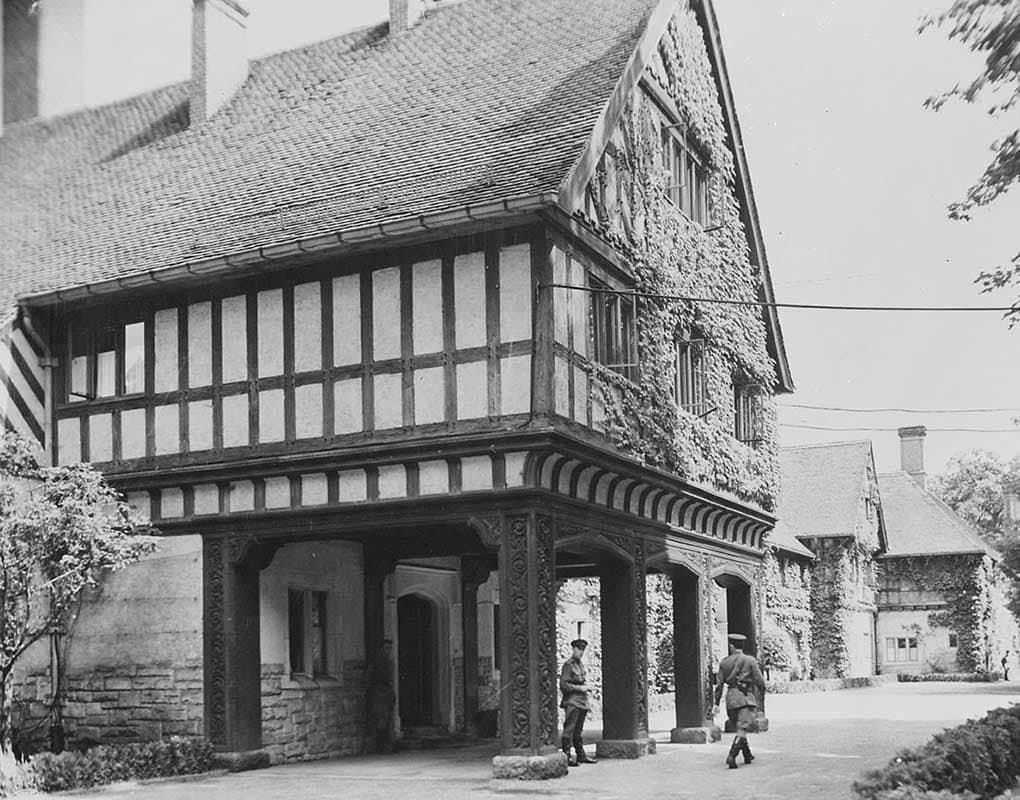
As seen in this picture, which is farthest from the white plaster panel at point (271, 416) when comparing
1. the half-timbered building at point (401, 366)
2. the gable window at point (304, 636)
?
the gable window at point (304, 636)

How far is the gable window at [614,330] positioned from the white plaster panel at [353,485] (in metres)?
3.34

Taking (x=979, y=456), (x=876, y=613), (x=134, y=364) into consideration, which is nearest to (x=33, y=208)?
(x=134, y=364)

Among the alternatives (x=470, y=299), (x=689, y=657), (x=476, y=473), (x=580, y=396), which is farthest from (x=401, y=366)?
(x=689, y=657)

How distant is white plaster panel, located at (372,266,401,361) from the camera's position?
1662 cm

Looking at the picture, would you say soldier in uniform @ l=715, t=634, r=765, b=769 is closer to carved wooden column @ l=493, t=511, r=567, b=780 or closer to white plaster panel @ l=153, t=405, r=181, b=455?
carved wooden column @ l=493, t=511, r=567, b=780

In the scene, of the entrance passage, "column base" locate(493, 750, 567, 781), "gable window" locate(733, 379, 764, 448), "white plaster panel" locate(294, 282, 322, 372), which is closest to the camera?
"column base" locate(493, 750, 567, 781)

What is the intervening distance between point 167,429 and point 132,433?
580 mm

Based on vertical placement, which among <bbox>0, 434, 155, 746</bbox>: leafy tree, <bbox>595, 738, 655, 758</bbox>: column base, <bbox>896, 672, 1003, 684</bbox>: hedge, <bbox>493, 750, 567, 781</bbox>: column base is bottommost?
<bbox>896, 672, 1003, 684</bbox>: hedge

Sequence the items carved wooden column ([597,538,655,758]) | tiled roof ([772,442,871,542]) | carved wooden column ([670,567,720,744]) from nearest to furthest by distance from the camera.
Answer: carved wooden column ([597,538,655,758])
carved wooden column ([670,567,720,744])
tiled roof ([772,442,871,542])

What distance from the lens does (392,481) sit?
1642 cm

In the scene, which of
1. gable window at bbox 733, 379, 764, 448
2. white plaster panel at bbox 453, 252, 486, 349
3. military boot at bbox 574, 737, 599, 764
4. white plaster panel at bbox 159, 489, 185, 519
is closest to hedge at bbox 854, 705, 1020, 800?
military boot at bbox 574, 737, 599, 764

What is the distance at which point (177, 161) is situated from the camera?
869 inches

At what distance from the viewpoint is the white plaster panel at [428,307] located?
16375 millimetres

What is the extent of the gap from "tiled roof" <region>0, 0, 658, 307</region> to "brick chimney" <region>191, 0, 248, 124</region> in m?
0.28
